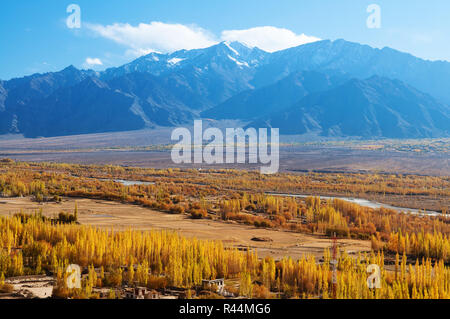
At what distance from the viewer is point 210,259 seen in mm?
10438

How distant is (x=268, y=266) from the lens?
9555 millimetres

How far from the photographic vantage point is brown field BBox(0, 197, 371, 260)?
1403 centimetres

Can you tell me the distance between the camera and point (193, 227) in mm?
17484

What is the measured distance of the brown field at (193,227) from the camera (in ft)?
46.0

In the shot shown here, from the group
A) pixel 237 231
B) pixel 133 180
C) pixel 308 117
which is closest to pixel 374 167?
pixel 133 180

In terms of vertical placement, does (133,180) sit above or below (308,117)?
below

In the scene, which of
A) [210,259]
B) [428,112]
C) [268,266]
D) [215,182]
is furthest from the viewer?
[428,112]

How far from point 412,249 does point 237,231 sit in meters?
6.74
